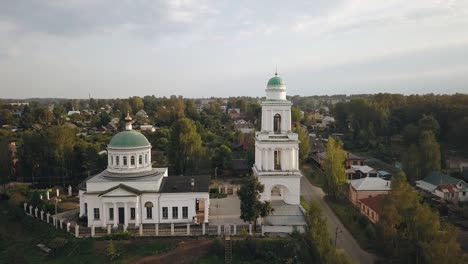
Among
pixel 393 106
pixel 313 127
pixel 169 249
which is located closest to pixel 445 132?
pixel 393 106

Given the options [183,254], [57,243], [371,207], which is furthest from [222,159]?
[57,243]

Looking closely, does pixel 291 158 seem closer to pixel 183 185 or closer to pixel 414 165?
pixel 183 185

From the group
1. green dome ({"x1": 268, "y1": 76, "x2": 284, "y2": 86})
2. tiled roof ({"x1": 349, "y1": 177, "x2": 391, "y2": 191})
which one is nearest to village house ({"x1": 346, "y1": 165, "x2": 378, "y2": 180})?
tiled roof ({"x1": 349, "y1": 177, "x2": 391, "y2": 191})

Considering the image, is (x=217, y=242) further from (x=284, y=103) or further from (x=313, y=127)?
(x=313, y=127)

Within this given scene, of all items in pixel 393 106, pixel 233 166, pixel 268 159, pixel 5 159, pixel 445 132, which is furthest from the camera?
pixel 393 106

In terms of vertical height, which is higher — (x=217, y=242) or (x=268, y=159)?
(x=268, y=159)

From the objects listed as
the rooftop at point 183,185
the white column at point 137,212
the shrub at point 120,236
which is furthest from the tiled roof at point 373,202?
the shrub at point 120,236

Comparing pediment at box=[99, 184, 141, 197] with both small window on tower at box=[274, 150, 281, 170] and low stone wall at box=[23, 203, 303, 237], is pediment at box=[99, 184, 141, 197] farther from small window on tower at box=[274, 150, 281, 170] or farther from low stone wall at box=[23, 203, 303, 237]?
small window on tower at box=[274, 150, 281, 170]
